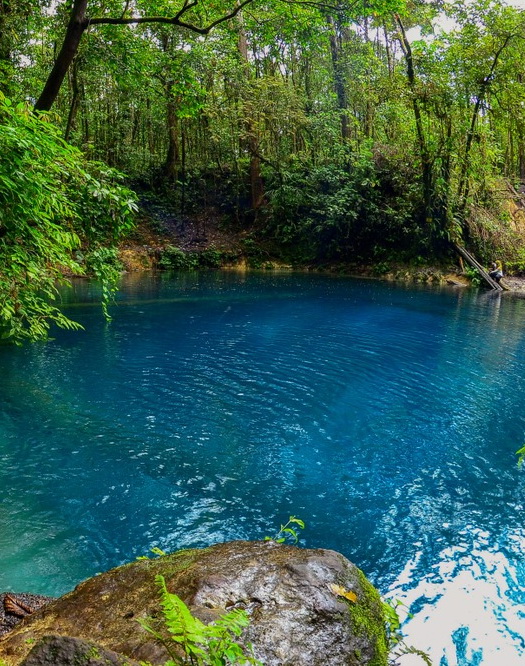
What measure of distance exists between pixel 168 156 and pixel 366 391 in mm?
30393

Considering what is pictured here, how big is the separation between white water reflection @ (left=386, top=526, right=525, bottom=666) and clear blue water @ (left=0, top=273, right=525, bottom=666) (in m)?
0.02

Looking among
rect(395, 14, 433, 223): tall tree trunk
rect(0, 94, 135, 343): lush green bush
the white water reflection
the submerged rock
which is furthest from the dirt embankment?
the submerged rock

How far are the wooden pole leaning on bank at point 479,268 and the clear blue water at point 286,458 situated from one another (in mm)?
12079

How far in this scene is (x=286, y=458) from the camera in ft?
21.6

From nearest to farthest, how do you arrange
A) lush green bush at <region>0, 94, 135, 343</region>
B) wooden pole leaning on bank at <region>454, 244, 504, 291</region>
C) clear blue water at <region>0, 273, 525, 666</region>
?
clear blue water at <region>0, 273, 525, 666</region>, lush green bush at <region>0, 94, 135, 343</region>, wooden pole leaning on bank at <region>454, 244, 504, 291</region>

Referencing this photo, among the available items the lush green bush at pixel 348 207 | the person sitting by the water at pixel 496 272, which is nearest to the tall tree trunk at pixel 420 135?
the lush green bush at pixel 348 207

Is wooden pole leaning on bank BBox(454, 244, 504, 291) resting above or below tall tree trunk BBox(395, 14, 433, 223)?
below

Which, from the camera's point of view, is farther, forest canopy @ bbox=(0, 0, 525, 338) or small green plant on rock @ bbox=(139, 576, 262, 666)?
forest canopy @ bbox=(0, 0, 525, 338)

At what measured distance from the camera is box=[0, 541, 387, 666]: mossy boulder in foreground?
2.20 m

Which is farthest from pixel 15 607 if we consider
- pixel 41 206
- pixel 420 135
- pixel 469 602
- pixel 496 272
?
pixel 420 135

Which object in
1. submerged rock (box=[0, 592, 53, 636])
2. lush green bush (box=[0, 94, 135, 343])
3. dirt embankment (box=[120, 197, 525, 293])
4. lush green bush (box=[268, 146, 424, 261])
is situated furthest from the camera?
lush green bush (box=[268, 146, 424, 261])

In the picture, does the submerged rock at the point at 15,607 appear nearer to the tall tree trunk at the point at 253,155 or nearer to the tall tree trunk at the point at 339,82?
the tall tree trunk at the point at 253,155

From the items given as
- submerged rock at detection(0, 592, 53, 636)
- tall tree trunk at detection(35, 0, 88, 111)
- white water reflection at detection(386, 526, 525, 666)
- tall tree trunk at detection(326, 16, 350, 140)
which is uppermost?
tall tree trunk at detection(326, 16, 350, 140)

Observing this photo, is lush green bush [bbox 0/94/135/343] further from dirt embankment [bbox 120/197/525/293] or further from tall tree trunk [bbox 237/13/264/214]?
tall tree trunk [bbox 237/13/264/214]
